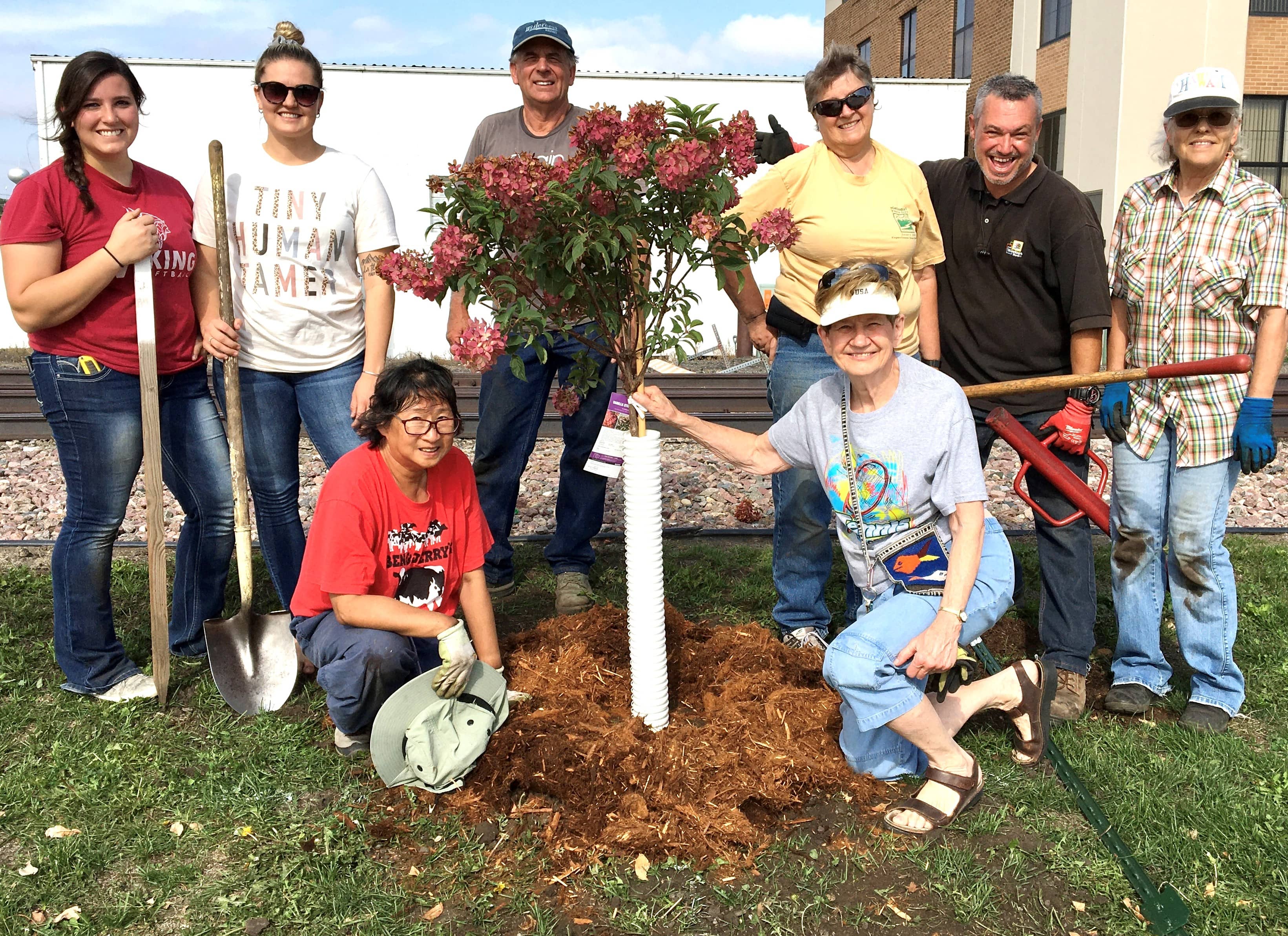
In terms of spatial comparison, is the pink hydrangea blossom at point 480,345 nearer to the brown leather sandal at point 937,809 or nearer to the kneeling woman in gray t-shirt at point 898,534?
the kneeling woman in gray t-shirt at point 898,534

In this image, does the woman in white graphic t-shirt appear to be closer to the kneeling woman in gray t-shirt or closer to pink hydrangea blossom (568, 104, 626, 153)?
pink hydrangea blossom (568, 104, 626, 153)

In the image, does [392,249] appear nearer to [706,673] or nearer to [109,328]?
[109,328]

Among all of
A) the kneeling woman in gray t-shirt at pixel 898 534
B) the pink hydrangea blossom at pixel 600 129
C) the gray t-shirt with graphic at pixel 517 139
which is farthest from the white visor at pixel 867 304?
the gray t-shirt with graphic at pixel 517 139

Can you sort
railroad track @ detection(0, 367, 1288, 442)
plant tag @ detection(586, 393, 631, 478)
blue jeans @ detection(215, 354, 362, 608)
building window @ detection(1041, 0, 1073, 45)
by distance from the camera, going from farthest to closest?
building window @ detection(1041, 0, 1073, 45) < railroad track @ detection(0, 367, 1288, 442) < blue jeans @ detection(215, 354, 362, 608) < plant tag @ detection(586, 393, 631, 478)

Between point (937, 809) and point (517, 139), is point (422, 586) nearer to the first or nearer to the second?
point (937, 809)

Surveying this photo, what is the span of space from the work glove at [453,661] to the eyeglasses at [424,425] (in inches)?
26.4

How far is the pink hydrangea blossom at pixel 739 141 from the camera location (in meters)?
3.21

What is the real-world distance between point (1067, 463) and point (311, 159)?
11.0ft

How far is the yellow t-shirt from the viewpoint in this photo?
412 centimetres

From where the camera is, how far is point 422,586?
12.7ft

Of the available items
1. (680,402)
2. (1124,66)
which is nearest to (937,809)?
(680,402)

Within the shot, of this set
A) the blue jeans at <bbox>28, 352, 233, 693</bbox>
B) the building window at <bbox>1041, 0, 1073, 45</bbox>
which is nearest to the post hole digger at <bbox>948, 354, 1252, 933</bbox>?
the blue jeans at <bbox>28, 352, 233, 693</bbox>

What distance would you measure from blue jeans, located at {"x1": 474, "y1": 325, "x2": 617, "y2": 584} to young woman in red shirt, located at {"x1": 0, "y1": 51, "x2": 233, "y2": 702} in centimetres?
127

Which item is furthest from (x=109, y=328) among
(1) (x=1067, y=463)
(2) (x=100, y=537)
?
(1) (x=1067, y=463)
